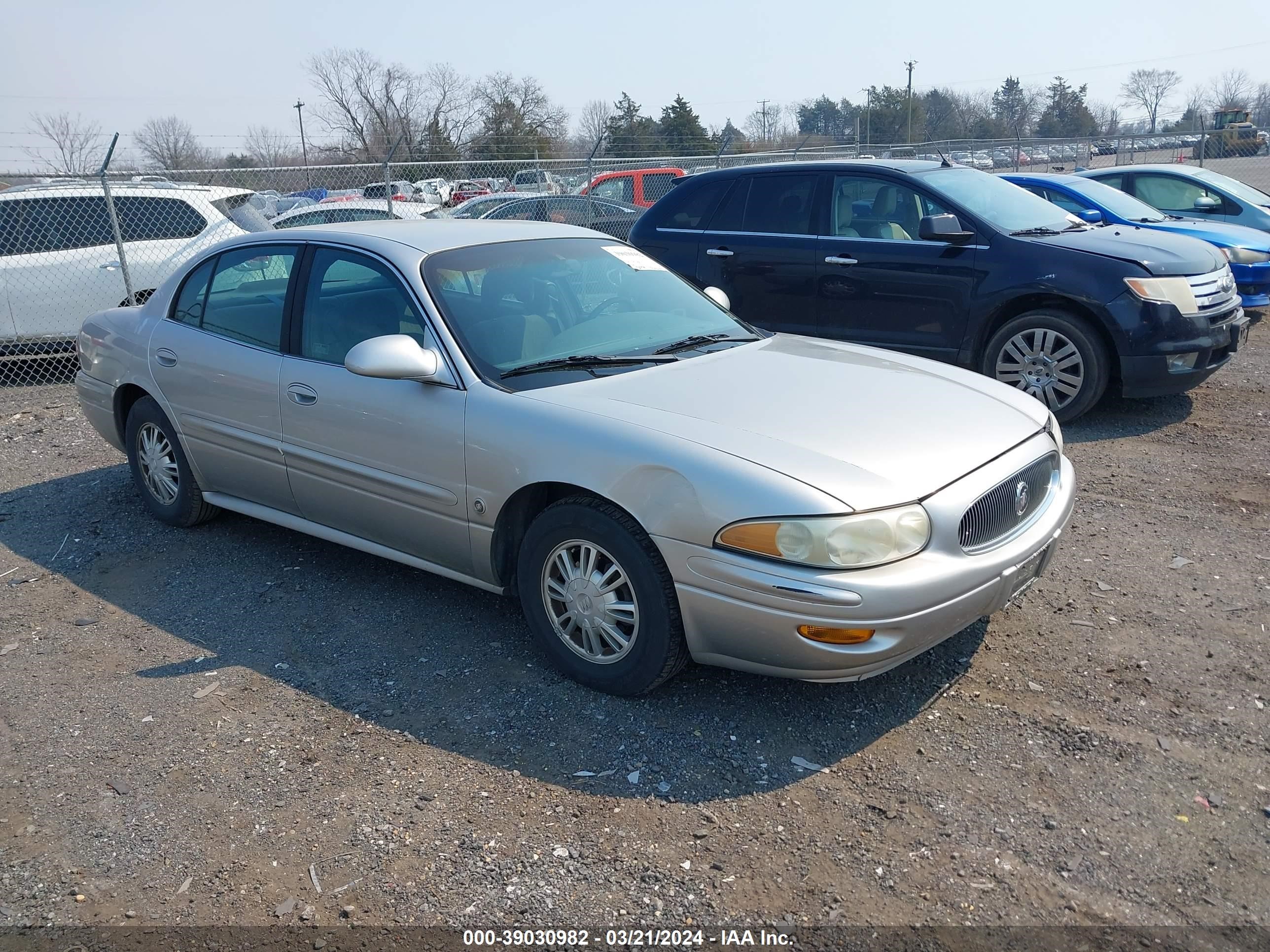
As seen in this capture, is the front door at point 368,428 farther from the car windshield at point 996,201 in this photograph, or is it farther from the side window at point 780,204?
the car windshield at point 996,201

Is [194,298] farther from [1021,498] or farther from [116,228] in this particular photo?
[116,228]

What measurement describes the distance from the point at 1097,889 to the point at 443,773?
6.30 ft

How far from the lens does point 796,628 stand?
3.16 meters

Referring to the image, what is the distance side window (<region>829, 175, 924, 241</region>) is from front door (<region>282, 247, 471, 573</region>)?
429 centimetres

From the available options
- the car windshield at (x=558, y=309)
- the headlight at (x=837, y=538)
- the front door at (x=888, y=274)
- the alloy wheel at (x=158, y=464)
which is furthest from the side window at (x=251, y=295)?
the front door at (x=888, y=274)

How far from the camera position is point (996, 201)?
7.54 meters

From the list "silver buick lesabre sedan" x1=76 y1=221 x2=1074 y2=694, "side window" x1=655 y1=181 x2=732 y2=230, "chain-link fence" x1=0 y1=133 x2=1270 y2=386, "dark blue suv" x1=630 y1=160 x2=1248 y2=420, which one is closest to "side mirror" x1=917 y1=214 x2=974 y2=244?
"dark blue suv" x1=630 y1=160 x2=1248 y2=420

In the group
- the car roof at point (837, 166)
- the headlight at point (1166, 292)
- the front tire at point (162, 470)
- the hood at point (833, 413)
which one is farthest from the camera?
the car roof at point (837, 166)

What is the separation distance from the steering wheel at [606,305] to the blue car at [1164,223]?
6398 millimetres

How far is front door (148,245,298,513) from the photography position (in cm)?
467

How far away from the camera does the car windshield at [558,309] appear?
406cm

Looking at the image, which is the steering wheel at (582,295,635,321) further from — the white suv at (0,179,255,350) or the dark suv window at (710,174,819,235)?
the white suv at (0,179,255,350)

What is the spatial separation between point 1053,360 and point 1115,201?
4.32 m

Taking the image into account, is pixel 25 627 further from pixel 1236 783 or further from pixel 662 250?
pixel 662 250
